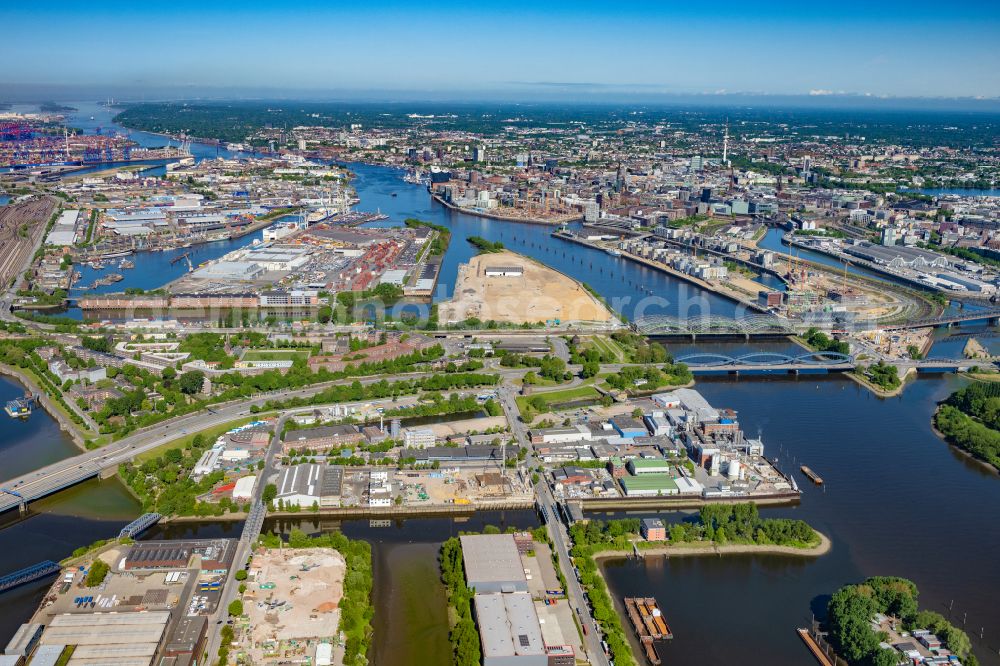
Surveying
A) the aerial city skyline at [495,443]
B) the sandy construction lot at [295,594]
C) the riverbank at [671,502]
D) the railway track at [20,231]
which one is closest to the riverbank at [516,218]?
the aerial city skyline at [495,443]

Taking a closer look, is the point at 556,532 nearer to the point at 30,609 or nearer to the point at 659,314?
the point at 30,609

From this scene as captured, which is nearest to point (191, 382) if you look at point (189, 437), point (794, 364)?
point (189, 437)

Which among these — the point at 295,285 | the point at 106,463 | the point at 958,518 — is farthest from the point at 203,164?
the point at 958,518

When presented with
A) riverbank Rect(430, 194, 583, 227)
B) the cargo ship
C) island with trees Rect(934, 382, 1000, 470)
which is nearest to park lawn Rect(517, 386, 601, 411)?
the cargo ship

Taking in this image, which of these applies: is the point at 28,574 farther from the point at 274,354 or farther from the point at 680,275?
the point at 680,275

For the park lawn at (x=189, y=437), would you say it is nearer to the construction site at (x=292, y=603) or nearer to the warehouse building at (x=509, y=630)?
the construction site at (x=292, y=603)
